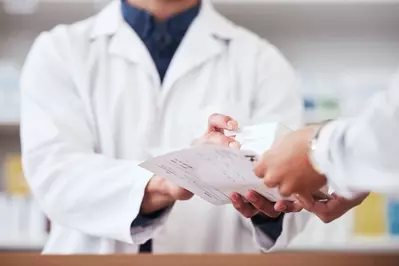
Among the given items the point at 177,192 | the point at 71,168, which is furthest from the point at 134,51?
the point at 177,192

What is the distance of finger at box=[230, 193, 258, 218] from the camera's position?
3.35 ft

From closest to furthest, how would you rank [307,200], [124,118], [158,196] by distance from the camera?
[307,200] → [158,196] → [124,118]

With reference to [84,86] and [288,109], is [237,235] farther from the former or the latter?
[84,86]

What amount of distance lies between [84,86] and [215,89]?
0.25m

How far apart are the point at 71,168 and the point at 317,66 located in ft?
2.26

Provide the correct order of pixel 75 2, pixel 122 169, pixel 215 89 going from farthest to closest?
pixel 75 2
pixel 215 89
pixel 122 169

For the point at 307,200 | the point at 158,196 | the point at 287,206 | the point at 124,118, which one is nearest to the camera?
the point at 307,200

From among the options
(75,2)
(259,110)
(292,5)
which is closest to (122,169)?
(259,110)

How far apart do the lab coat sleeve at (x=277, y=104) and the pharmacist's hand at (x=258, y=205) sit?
0.47 ft

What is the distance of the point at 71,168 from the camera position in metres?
1.23

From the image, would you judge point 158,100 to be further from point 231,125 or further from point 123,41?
point 231,125

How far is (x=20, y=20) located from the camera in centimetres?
160

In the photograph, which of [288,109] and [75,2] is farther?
[75,2]

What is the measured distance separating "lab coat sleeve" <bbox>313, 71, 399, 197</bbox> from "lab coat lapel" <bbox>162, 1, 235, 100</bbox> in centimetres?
57
